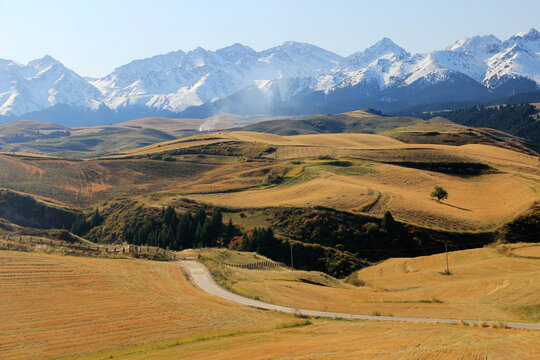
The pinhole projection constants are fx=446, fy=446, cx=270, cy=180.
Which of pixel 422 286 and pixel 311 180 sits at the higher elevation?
pixel 311 180

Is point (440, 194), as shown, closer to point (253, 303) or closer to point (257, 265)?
point (257, 265)

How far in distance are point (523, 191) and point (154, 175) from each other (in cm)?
9482

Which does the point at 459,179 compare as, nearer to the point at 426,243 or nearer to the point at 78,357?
the point at 426,243

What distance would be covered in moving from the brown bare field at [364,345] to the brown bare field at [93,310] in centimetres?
266

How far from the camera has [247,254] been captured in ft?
214

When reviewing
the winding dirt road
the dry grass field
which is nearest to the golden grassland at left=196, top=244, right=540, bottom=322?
the winding dirt road

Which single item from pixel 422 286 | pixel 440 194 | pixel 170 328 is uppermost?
pixel 440 194

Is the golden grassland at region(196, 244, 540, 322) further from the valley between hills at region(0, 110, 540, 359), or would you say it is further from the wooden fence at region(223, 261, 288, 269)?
the wooden fence at region(223, 261, 288, 269)

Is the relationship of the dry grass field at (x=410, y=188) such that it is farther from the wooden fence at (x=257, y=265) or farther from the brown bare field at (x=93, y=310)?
the brown bare field at (x=93, y=310)

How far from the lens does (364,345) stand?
975 inches

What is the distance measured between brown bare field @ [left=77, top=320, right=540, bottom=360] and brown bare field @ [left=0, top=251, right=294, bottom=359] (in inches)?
105

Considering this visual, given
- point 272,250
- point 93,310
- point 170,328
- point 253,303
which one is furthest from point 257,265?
point 170,328

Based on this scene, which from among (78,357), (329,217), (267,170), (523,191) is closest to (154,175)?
(267,170)

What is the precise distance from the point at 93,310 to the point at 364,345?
797 inches
